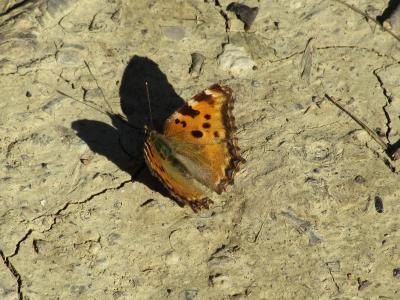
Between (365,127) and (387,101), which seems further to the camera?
(387,101)

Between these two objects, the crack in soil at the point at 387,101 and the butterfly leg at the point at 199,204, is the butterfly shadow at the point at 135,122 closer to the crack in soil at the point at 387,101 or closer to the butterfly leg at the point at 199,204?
the butterfly leg at the point at 199,204

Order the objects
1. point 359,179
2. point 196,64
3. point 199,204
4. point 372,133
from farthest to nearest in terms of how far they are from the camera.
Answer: point 196,64
point 372,133
point 359,179
point 199,204

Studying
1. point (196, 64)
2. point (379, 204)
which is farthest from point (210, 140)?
point (379, 204)

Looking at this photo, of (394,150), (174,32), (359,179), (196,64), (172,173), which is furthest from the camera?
(174,32)

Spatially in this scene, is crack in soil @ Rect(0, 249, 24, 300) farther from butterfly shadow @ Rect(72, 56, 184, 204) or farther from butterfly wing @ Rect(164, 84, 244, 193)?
butterfly wing @ Rect(164, 84, 244, 193)

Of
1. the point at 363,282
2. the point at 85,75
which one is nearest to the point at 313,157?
the point at 363,282

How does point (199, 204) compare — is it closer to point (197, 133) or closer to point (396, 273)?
point (197, 133)

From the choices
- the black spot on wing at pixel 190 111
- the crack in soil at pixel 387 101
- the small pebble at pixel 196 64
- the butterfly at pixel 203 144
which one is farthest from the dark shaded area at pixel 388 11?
the black spot on wing at pixel 190 111

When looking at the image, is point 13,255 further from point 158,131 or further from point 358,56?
point 358,56
